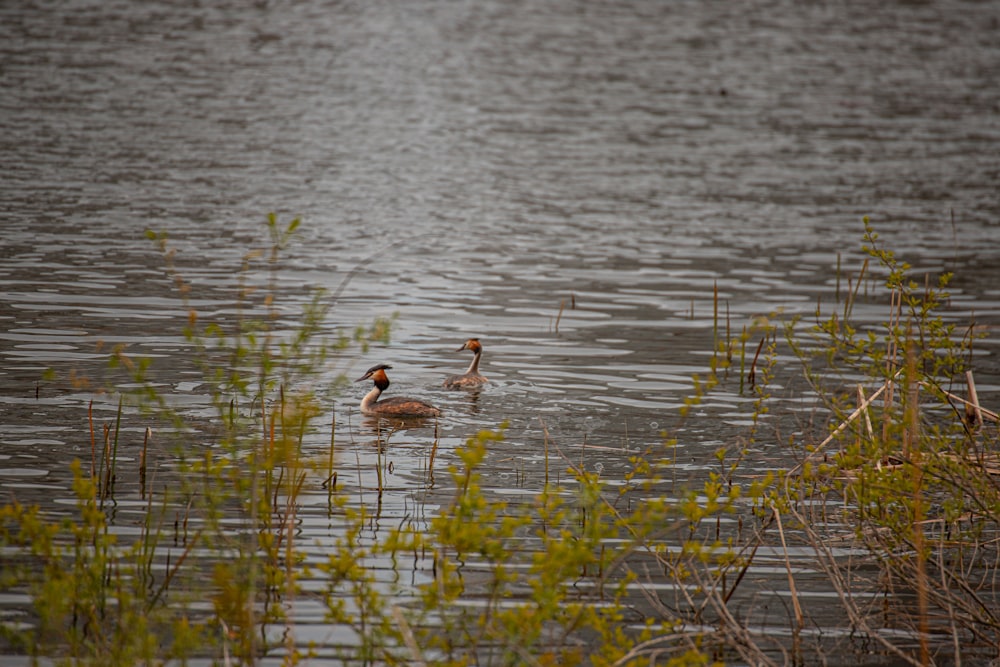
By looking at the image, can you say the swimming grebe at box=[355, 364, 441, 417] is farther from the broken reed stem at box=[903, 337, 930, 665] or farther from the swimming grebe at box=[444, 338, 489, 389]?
the broken reed stem at box=[903, 337, 930, 665]

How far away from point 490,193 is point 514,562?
19.8 metres

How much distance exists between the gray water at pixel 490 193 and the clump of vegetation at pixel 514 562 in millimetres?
727

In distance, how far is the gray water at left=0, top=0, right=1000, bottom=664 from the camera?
49.0 ft

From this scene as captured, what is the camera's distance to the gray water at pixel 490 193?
14938 millimetres

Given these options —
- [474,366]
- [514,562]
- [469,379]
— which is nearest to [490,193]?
[474,366]

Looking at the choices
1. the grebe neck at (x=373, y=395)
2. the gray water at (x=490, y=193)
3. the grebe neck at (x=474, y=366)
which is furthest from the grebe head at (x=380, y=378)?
the grebe neck at (x=474, y=366)

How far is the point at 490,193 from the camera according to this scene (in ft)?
94.6

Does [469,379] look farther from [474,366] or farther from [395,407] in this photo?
[395,407]

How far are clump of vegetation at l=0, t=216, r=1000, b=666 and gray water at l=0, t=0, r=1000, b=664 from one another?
727mm

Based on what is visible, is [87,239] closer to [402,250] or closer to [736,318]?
[402,250]

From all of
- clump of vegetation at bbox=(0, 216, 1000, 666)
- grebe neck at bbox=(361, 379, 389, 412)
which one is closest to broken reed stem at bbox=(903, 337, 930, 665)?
clump of vegetation at bbox=(0, 216, 1000, 666)

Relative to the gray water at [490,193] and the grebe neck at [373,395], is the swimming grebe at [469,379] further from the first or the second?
the grebe neck at [373,395]

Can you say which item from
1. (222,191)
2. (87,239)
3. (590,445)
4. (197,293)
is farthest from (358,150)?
(590,445)

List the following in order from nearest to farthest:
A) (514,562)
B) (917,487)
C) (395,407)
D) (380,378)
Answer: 1. (917,487)
2. (514,562)
3. (395,407)
4. (380,378)
